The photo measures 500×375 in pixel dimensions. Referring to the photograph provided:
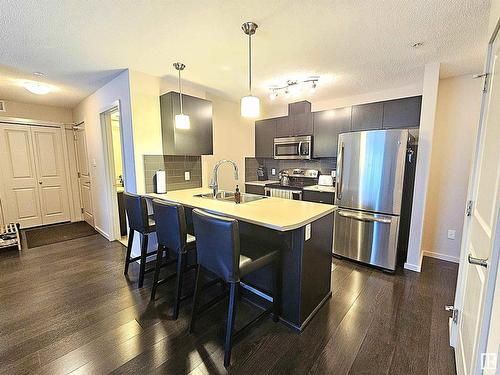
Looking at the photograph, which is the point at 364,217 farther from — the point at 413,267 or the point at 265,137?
the point at 265,137

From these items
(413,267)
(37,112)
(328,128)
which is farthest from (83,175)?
(413,267)

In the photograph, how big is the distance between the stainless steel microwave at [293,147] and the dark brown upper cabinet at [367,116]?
770 mm

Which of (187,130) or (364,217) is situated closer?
(364,217)

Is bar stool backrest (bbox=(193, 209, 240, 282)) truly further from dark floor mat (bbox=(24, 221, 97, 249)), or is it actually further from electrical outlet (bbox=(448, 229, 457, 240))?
dark floor mat (bbox=(24, 221, 97, 249))

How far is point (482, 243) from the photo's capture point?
3.81 feet

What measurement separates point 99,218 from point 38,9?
11.2ft

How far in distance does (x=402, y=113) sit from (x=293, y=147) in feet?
5.50

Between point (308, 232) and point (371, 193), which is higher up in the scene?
point (371, 193)

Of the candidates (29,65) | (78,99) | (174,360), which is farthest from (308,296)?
(78,99)

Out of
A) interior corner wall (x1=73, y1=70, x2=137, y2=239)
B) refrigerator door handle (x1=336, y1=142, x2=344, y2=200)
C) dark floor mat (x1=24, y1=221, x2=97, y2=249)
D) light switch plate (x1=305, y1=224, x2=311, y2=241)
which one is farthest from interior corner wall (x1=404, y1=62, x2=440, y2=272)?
dark floor mat (x1=24, y1=221, x2=97, y2=249)

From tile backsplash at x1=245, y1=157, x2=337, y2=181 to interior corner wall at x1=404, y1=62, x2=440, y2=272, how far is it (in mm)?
1474

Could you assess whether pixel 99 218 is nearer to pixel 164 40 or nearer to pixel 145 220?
pixel 145 220

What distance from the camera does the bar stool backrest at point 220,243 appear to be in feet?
4.69

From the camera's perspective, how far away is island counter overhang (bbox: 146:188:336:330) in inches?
68.1
